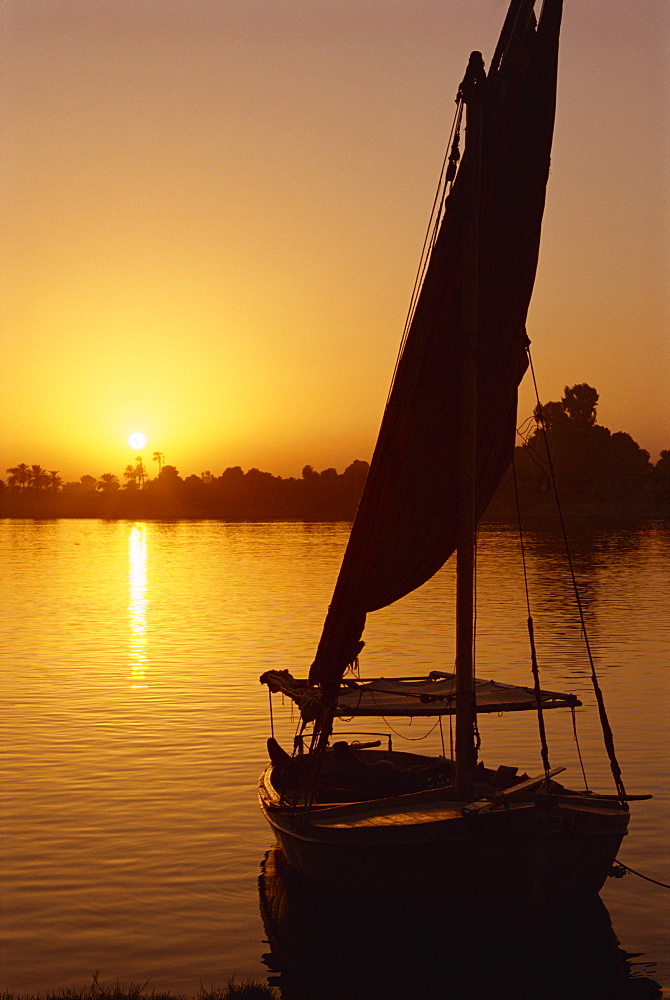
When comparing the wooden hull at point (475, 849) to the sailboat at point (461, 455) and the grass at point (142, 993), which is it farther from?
the grass at point (142, 993)

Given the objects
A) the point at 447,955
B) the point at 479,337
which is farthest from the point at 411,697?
the point at 479,337

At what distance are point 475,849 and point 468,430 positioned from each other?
6324mm

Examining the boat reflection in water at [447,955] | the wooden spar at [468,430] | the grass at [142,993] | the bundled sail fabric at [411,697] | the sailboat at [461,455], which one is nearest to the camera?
the grass at [142,993]

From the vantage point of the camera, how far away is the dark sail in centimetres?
1864

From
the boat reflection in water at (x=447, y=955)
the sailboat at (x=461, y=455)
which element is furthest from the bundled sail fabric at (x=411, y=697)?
the boat reflection in water at (x=447, y=955)

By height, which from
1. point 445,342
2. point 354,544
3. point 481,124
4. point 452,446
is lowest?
point 354,544

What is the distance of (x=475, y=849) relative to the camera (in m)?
16.5

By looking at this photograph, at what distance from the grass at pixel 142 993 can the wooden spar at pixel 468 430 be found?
4583mm

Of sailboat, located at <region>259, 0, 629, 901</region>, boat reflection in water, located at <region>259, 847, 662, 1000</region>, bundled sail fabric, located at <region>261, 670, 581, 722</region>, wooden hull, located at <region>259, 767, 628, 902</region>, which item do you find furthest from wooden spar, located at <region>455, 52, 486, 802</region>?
boat reflection in water, located at <region>259, 847, 662, 1000</region>

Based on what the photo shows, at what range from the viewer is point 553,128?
760 inches

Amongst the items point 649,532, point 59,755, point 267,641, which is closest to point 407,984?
point 59,755

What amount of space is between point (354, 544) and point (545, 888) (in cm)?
624

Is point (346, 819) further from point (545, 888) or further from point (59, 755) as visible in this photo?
point (59, 755)

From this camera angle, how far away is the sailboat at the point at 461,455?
17.6 metres
